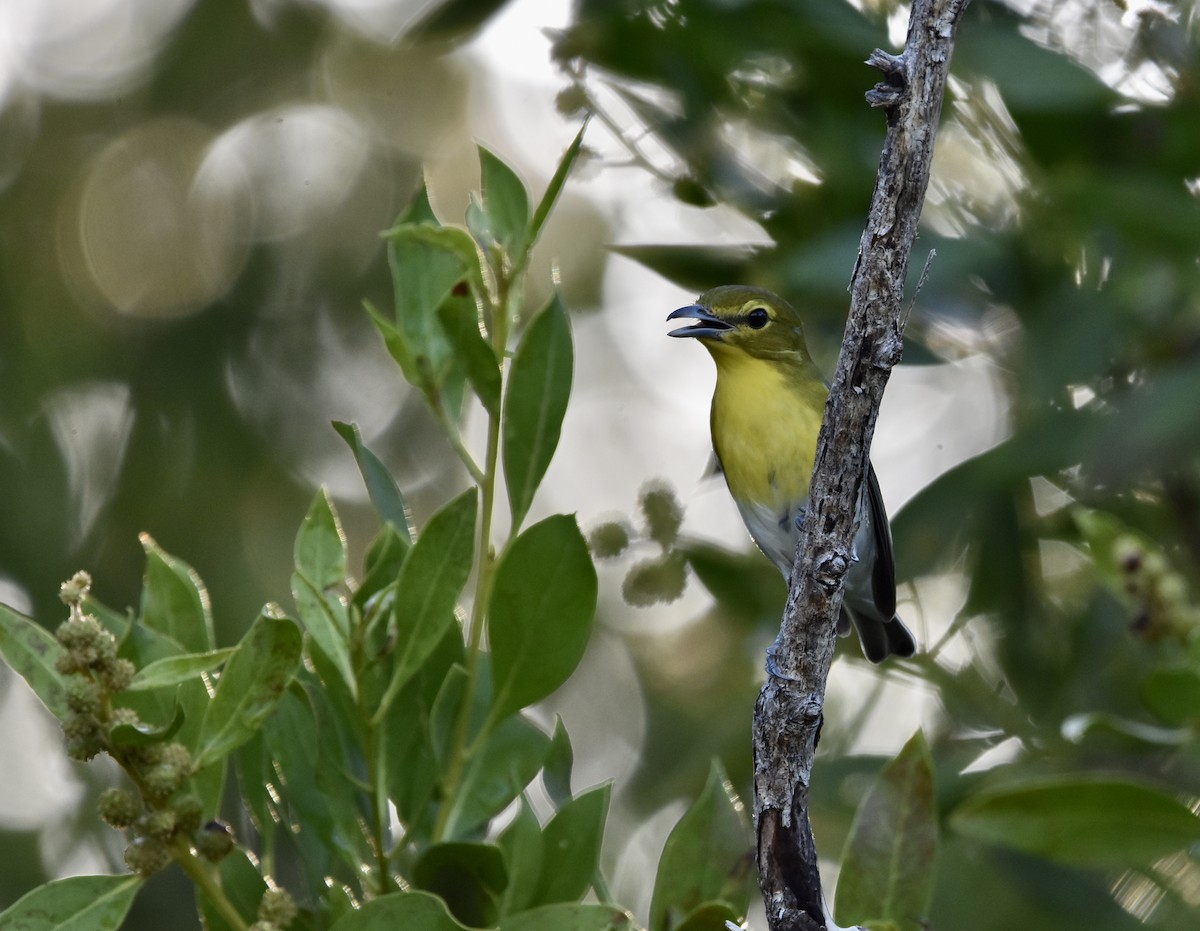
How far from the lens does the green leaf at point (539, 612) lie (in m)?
1.95

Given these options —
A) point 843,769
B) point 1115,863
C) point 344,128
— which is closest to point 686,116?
point 843,769

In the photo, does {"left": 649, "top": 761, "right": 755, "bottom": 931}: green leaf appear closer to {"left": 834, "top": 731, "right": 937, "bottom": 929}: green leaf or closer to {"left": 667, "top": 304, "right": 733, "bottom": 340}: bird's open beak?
{"left": 834, "top": 731, "right": 937, "bottom": 929}: green leaf

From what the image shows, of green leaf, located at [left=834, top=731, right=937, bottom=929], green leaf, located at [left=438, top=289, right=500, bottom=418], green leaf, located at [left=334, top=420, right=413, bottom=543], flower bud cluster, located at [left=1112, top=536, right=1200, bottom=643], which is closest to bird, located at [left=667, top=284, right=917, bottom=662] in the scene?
flower bud cluster, located at [left=1112, top=536, right=1200, bottom=643]

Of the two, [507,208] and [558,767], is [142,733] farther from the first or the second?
[507,208]

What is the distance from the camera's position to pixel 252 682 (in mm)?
1839

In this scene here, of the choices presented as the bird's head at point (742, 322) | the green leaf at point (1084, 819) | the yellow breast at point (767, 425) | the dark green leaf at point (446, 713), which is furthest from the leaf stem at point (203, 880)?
the yellow breast at point (767, 425)

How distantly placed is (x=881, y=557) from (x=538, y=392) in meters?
2.23

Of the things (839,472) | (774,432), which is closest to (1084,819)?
(839,472)

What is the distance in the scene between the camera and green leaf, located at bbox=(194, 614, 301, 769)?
1.82m

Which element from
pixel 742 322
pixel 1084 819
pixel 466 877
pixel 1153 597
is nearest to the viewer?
pixel 466 877

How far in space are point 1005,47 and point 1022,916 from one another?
223cm

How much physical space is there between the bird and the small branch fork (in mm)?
2037

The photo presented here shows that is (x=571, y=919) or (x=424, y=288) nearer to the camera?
(x=571, y=919)

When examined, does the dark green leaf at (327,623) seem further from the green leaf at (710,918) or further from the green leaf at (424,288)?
the green leaf at (710,918)
